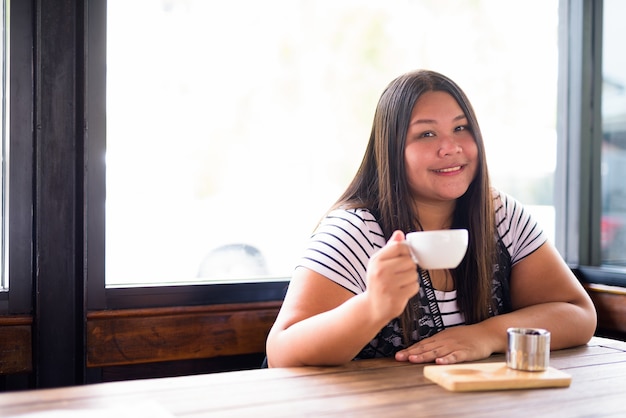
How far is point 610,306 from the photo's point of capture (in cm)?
250

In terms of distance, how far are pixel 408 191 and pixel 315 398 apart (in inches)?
33.1

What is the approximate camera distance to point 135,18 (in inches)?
82.8

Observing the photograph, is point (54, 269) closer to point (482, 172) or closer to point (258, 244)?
point (258, 244)

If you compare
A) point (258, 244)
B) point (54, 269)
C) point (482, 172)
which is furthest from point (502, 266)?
point (54, 269)

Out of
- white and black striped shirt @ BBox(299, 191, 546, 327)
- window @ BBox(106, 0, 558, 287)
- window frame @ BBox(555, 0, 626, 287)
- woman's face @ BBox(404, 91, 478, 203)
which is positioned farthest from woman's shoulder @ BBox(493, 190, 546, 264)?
window frame @ BBox(555, 0, 626, 287)

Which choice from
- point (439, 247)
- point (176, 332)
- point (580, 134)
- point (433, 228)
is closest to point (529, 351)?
point (439, 247)

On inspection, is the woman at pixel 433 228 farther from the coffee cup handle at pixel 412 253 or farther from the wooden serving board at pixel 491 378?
the coffee cup handle at pixel 412 253

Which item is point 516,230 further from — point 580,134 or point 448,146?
point 580,134

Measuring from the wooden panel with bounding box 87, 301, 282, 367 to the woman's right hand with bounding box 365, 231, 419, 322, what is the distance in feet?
3.21

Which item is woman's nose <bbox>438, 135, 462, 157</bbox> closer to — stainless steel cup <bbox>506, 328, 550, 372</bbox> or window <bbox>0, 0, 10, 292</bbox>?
stainless steel cup <bbox>506, 328, 550, 372</bbox>

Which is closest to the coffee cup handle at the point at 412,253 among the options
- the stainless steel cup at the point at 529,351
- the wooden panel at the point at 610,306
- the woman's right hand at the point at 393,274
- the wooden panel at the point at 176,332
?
the woman's right hand at the point at 393,274

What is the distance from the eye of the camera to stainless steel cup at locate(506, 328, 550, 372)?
4.42ft

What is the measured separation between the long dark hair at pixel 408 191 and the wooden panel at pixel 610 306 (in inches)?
33.0

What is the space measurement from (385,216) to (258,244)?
67 centimetres
